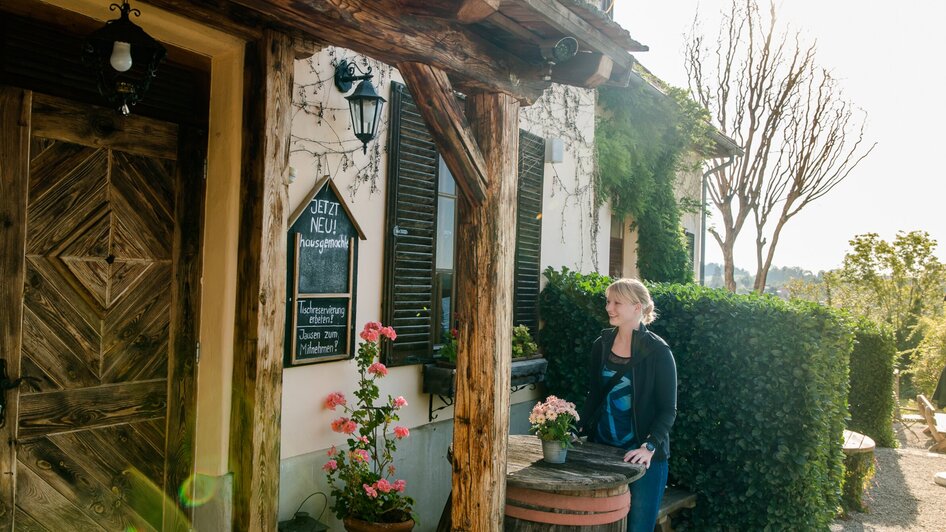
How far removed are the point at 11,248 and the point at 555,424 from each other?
2.84 meters

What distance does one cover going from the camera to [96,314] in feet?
12.0

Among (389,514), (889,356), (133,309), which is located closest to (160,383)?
(133,309)

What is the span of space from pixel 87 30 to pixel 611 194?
6.49 metres

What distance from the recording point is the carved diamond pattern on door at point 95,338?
3.40m

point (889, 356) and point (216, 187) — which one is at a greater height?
point (216, 187)

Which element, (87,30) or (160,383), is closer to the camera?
(87,30)

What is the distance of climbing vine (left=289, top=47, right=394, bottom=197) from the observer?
15.0 feet

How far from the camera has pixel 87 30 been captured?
346 centimetres

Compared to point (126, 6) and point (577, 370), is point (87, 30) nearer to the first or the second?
point (126, 6)

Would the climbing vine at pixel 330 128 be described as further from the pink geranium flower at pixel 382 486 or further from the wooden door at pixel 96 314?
the pink geranium flower at pixel 382 486

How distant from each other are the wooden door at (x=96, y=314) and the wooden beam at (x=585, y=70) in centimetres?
206

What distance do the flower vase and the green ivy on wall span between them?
4847mm

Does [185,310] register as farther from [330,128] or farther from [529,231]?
[529,231]

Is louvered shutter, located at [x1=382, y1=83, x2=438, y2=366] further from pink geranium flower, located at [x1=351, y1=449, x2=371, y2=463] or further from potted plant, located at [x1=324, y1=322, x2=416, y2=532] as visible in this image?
pink geranium flower, located at [x1=351, y1=449, x2=371, y2=463]
